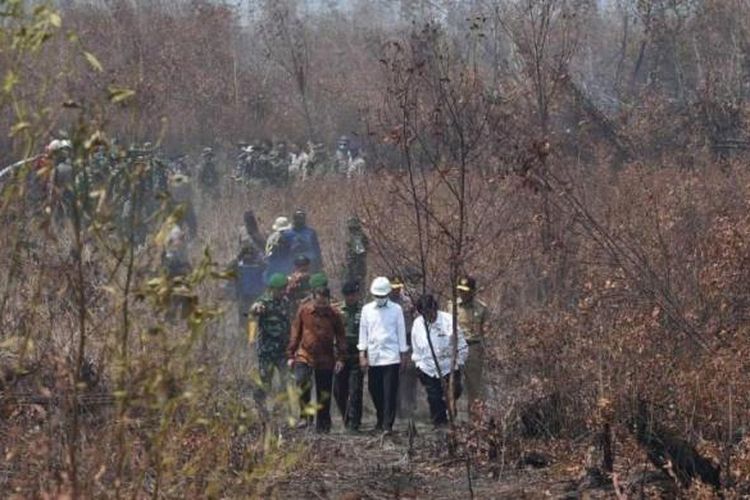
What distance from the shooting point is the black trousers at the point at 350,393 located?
14.4 metres

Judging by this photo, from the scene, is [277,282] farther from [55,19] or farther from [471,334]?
[55,19]

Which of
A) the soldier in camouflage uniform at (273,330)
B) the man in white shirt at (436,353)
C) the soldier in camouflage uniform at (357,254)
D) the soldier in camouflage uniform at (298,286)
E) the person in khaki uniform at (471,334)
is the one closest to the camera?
the man in white shirt at (436,353)

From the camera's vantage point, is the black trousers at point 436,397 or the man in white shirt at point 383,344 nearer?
the man in white shirt at point 383,344

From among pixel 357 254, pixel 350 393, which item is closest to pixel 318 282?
pixel 350 393

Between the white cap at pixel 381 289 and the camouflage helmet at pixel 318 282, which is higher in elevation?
the camouflage helmet at pixel 318 282

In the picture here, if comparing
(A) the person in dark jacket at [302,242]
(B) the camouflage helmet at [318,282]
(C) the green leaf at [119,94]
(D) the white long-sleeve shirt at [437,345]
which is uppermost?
(A) the person in dark jacket at [302,242]

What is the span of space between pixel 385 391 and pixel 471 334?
3.25ft

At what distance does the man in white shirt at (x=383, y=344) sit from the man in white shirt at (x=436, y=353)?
0.18m

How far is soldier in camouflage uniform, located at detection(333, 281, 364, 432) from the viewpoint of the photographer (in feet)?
47.4

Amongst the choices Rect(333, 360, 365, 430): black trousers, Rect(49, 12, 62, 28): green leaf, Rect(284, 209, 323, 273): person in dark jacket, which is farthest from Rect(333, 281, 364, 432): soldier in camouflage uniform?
Rect(49, 12, 62, 28): green leaf

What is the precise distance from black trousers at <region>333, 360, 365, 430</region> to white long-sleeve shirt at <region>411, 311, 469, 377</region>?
2.12 feet

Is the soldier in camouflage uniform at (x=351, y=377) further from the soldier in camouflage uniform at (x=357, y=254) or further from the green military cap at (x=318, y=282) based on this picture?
the soldier in camouflage uniform at (x=357, y=254)

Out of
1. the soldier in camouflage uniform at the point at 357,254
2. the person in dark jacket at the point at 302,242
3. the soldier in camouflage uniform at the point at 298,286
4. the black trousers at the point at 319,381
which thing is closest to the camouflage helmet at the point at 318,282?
the black trousers at the point at 319,381

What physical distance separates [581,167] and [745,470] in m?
13.0
